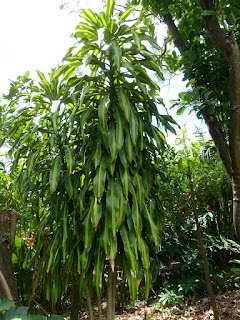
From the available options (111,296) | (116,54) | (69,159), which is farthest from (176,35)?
(111,296)

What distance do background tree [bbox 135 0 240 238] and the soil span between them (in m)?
0.68

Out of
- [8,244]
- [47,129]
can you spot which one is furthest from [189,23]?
[8,244]

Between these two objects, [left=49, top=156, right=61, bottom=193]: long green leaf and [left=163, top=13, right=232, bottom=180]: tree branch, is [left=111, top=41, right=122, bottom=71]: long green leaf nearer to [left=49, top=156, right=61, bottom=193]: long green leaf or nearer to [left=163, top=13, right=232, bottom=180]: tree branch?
[left=49, top=156, right=61, bottom=193]: long green leaf

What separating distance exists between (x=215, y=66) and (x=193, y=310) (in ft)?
6.98

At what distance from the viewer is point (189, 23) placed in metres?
2.49

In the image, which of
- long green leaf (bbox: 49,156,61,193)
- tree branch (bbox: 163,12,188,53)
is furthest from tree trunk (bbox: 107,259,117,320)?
tree branch (bbox: 163,12,188,53)

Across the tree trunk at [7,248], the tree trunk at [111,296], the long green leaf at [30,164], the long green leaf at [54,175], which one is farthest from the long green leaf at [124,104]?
the tree trunk at [7,248]

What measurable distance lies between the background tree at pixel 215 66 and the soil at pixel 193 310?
675 millimetres

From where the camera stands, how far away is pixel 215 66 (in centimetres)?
246

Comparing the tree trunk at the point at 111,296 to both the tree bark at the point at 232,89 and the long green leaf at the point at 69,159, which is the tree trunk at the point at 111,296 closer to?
the long green leaf at the point at 69,159

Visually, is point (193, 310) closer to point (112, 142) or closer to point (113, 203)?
point (113, 203)

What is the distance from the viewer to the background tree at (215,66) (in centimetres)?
223

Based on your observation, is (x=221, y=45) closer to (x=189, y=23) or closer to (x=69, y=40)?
(x=189, y=23)

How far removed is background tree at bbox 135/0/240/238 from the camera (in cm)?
223
